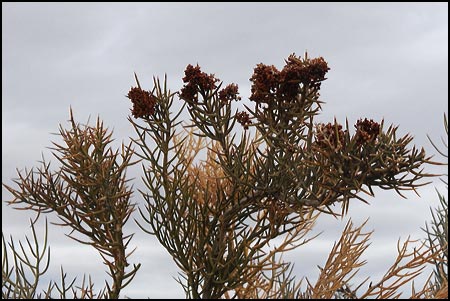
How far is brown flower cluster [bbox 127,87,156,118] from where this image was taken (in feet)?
16.0

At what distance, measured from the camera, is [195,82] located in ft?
15.6

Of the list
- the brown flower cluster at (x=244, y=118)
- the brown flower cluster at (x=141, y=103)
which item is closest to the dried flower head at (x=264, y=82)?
the brown flower cluster at (x=244, y=118)

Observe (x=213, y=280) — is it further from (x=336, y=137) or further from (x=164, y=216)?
(x=336, y=137)

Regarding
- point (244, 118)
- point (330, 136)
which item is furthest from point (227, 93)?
point (330, 136)

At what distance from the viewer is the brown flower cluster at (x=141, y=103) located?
4.89 m

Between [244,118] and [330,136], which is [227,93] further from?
[330,136]

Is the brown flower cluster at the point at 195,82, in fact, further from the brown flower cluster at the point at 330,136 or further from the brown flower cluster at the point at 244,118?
the brown flower cluster at the point at 330,136

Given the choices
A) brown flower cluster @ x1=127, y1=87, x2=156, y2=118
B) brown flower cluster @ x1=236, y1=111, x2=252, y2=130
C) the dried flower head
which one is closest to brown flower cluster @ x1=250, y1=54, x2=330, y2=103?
the dried flower head

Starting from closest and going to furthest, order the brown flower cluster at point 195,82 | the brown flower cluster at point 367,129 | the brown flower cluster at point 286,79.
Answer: the brown flower cluster at point 367,129, the brown flower cluster at point 286,79, the brown flower cluster at point 195,82

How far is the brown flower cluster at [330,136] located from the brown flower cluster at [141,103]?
1187mm

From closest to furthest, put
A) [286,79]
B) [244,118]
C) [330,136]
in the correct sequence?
[330,136] → [286,79] → [244,118]

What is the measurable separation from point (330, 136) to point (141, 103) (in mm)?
1348

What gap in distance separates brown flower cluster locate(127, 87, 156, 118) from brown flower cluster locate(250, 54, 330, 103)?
0.73 meters

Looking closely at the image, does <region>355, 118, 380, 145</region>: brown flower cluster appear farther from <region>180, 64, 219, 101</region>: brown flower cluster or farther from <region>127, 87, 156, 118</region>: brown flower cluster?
<region>127, 87, 156, 118</region>: brown flower cluster
